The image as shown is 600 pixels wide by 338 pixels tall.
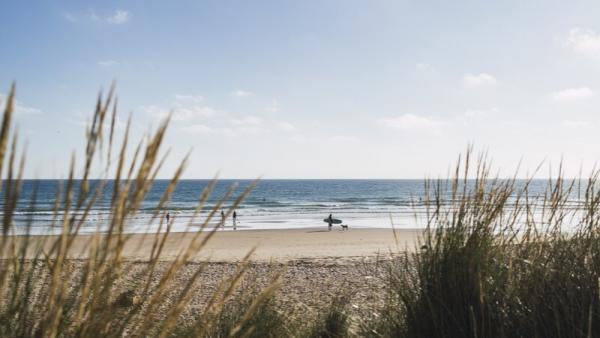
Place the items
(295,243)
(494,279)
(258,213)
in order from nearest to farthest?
(494,279)
(295,243)
(258,213)

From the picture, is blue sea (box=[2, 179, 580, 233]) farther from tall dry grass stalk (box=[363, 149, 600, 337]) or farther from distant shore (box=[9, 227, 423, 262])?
distant shore (box=[9, 227, 423, 262])

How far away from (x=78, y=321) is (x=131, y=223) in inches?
12.1

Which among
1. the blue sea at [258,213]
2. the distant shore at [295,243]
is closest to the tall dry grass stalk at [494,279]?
the blue sea at [258,213]

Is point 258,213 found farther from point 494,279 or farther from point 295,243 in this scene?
point 494,279

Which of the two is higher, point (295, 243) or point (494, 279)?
point (494, 279)

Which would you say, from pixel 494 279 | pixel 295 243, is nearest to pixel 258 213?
pixel 295 243

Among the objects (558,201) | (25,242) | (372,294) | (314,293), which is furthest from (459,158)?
(314,293)

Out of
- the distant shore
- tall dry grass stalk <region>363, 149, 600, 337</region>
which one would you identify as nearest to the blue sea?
tall dry grass stalk <region>363, 149, 600, 337</region>

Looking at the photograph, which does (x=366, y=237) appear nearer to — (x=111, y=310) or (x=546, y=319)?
(x=546, y=319)

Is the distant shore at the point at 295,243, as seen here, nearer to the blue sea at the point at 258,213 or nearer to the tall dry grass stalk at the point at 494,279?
the blue sea at the point at 258,213

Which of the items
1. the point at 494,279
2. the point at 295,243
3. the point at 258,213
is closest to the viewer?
the point at 494,279

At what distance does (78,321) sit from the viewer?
139 centimetres

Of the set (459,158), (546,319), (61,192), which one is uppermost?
(459,158)

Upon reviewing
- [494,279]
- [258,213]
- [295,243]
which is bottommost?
[258,213]
